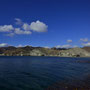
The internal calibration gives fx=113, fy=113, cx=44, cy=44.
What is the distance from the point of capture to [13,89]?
2534 cm

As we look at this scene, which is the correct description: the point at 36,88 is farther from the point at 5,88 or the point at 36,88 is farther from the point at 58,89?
the point at 5,88

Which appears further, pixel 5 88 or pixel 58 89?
pixel 5 88

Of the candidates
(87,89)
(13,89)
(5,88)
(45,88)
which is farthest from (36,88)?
(87,89)

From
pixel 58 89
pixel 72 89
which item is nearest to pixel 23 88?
pixel 58 89

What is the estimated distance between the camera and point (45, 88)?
2586 cm

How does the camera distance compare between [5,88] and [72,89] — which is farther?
[5,88]

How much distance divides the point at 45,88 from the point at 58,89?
3334mm

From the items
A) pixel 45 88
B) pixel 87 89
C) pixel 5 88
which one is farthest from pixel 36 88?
pixel 87 89

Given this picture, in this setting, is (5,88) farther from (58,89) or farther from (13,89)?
(58,89)

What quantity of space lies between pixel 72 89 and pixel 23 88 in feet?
36.2

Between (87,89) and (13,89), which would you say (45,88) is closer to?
(13,89)

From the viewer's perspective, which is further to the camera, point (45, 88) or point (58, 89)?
point (45, 88)

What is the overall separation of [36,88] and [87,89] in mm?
11165

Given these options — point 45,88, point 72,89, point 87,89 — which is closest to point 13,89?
point 45,88
